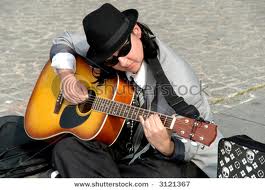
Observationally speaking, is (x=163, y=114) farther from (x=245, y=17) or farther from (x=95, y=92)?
(x=245, y=17)

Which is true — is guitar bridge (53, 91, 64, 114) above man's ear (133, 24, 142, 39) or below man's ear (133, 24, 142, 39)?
below

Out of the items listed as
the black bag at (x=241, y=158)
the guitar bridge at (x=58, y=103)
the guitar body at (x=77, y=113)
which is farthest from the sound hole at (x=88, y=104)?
the black bag at (x=241, y=158)

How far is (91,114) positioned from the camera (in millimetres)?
3328

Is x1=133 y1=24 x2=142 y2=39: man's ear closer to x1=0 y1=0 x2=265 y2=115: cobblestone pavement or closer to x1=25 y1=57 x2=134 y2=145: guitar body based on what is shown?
x1=25 y1=57 x2=134 y2=145: guitar body

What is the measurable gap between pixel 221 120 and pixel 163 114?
1.81 m

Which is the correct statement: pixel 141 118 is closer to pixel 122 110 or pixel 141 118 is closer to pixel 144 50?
pixel 122 110

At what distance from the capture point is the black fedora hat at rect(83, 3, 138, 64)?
117 inches

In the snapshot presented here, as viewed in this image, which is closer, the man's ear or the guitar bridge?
the man's ear

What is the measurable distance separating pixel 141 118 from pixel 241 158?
642mm

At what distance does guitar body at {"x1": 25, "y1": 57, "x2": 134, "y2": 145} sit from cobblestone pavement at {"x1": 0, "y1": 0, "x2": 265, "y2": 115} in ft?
3.82

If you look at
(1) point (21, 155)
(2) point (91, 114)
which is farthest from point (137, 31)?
(1) point (21, 155)

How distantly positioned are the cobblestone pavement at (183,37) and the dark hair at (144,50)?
1.72m

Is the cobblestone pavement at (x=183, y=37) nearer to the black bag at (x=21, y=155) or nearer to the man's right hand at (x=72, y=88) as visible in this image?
the black bag at (x=21, y=155)

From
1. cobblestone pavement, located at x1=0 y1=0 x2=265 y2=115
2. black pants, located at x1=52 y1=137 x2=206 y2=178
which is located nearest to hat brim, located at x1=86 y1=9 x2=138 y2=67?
black pants, located at x1=52 y1=137 x2=206 y2=178
